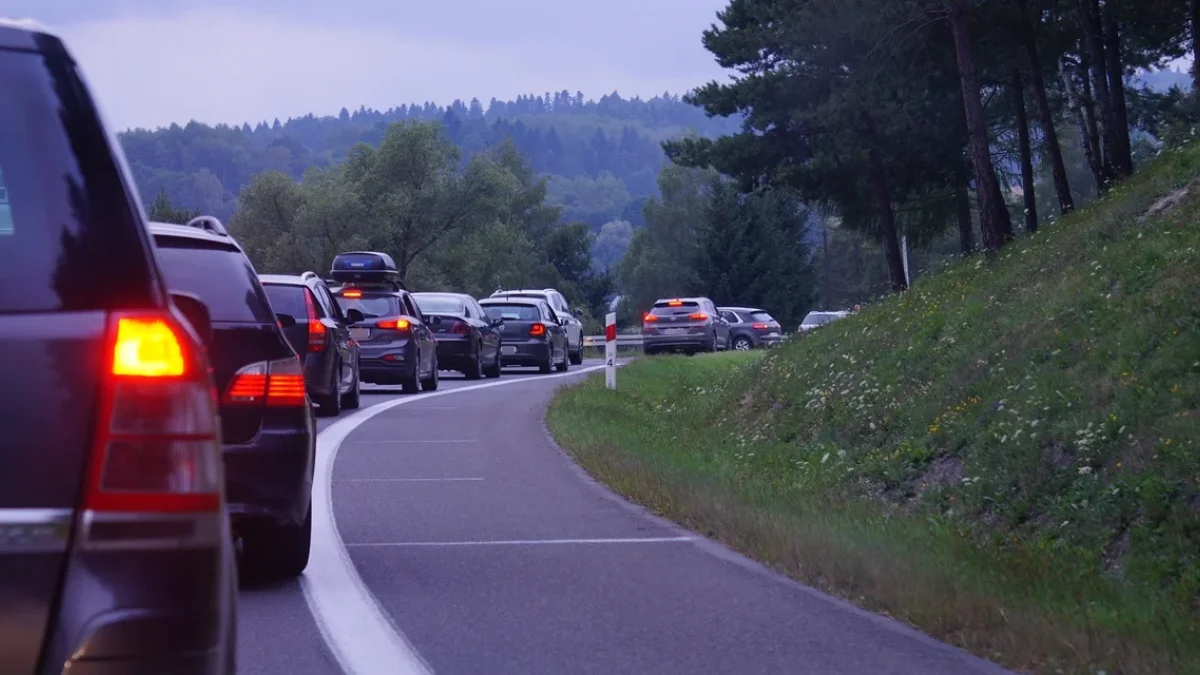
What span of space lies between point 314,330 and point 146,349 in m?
14.3

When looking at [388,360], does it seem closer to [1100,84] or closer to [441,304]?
[441,304]

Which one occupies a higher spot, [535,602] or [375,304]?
[375,304]

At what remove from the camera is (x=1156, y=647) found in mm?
5875

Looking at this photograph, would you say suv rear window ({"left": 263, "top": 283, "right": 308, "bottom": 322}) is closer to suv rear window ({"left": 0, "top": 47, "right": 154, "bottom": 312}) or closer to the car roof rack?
the car roof rack

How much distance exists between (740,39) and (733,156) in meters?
2.79

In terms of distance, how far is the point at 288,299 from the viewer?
17.5 metres

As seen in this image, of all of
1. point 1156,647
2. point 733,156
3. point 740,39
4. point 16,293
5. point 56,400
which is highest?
point 740,39

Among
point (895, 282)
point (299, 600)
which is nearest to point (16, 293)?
point (299, 600)

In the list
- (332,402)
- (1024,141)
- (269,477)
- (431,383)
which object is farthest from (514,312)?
(269,477)

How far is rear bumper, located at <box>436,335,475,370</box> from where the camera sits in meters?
28.5

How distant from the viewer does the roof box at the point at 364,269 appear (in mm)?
24812

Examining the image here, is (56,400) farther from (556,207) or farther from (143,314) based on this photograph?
(556,207)

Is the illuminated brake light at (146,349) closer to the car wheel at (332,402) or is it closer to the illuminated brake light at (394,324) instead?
the car wheel at (332,402)

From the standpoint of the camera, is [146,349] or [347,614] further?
[347,614]
